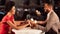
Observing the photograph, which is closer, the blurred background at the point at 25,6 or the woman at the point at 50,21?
the woman at the point at 50,21

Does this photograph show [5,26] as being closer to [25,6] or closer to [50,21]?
[25,6]

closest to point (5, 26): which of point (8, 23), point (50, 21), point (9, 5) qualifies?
point (8, 23)

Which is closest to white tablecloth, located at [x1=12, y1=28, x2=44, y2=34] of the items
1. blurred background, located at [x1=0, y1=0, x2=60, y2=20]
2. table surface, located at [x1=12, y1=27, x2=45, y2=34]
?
table surface, located at [x1=12, y1=27, x2=45, y2=34]

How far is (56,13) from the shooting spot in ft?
7.11

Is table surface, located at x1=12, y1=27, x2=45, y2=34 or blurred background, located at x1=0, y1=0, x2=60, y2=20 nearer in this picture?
table surface, located at x1=12, y1=27, x2=45, y2=34

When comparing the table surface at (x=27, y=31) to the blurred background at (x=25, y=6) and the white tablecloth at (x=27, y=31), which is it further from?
the blurred background at (x=25, y=6)

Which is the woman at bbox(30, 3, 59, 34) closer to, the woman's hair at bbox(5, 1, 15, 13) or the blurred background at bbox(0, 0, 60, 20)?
the blurred background at bbox(0, 0, 60, 20)

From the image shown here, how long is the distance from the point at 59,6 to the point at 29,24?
1.33ft

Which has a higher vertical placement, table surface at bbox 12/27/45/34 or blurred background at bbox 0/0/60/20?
blurred background at bbox 0/0/60/20

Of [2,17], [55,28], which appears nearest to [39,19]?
[55,28]

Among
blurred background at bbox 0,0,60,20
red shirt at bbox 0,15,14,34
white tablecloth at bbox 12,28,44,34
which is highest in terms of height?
blurred background at bbox 0,0,60,20

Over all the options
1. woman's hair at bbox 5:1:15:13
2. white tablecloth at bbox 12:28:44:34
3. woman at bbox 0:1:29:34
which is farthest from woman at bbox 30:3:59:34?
woman's hair at bbox 5:1:15:13

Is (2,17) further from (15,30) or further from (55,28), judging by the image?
(55,28)

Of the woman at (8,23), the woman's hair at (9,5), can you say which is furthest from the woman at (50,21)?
the woman's hair at (9,5)
